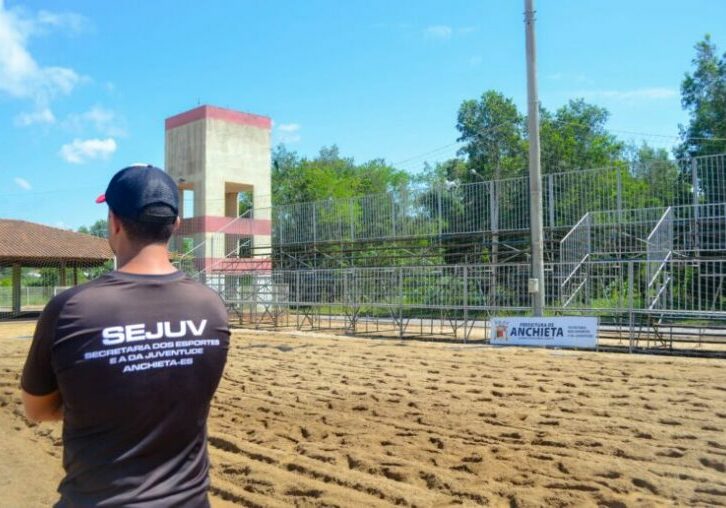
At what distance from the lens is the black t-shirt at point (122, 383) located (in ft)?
6.29

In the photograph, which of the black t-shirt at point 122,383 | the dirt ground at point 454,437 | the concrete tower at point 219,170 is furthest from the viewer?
the concrete tower at point 219,170

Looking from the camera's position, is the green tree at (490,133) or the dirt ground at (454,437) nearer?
the dirt ground at (454,437)

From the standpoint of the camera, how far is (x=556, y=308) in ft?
49.4

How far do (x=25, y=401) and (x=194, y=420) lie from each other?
0.53 m

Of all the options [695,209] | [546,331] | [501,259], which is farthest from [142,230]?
[501,259]

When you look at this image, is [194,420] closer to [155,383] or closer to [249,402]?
[155,383]

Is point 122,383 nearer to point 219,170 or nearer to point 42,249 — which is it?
point 42,249

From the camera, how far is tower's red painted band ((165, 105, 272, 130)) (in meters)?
35.4

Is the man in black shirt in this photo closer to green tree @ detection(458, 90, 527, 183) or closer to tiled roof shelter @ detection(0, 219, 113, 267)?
tiled roof shelter @ detection(0, 219, 113, 267)

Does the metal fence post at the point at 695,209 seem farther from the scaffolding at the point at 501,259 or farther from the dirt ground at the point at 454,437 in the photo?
the dirt ground at the point at 454,437

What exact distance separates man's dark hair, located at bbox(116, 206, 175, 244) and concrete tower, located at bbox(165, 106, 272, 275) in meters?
30.7

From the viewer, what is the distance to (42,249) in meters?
31.9

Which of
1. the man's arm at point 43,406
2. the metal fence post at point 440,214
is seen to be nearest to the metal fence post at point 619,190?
the metal fence post at point 440,214

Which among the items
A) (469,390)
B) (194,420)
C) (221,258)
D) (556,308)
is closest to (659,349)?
(556,308)
